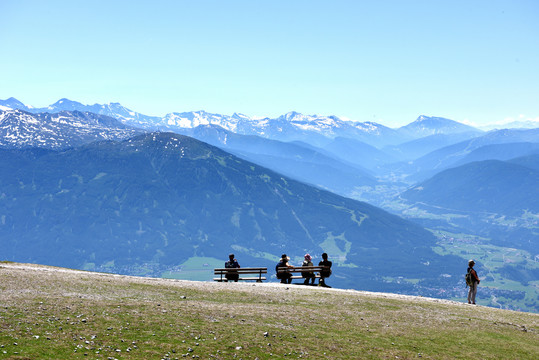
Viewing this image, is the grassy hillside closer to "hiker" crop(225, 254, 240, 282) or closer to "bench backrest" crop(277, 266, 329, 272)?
"hiker" crop(225, 254, 240, 282)

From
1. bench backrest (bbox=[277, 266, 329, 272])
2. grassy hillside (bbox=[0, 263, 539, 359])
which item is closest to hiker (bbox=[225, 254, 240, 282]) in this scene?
bench backrest (bbox=[277, 266, 329, 272])

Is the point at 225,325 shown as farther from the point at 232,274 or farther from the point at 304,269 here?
the point at 304,269

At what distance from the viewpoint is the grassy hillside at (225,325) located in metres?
18.9

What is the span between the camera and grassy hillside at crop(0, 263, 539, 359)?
61.9ft

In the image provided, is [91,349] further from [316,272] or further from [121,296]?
[316,272]

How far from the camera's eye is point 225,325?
23406mm

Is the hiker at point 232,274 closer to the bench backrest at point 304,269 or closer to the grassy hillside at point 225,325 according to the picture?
the bench backrest at point 304,269

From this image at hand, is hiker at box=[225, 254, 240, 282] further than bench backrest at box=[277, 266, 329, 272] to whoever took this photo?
No

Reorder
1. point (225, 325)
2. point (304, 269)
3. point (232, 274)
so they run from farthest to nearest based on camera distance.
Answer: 1. point (304, 269)
2. point (232, 274)
3. point (225, 325)

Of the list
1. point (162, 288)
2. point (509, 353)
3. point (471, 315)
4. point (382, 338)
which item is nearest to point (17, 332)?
point (162, 288)

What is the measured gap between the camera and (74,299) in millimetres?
25609

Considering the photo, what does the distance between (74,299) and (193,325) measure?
7810mm

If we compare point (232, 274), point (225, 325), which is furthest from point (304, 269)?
point (225, 325)

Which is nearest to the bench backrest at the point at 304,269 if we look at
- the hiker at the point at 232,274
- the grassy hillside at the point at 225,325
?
the hiker at the point at 232,274
